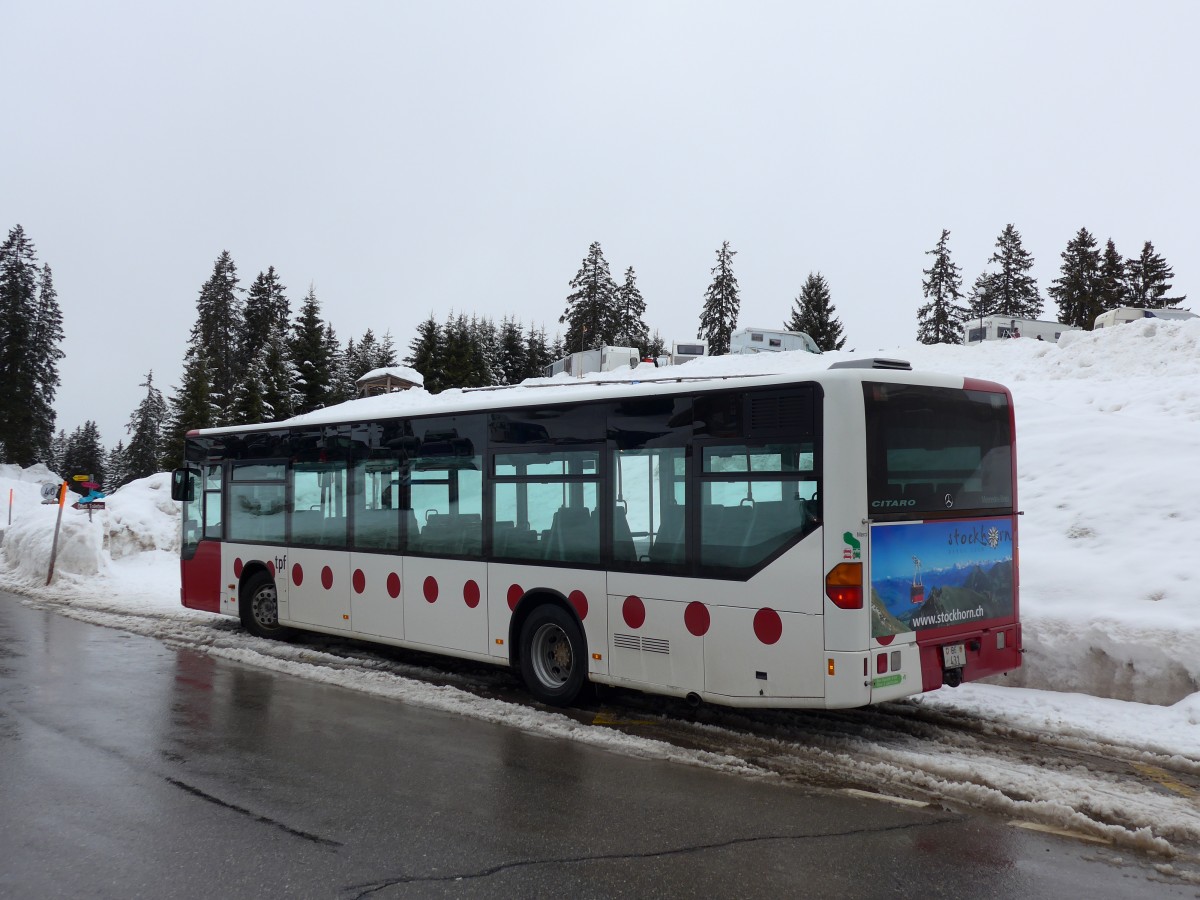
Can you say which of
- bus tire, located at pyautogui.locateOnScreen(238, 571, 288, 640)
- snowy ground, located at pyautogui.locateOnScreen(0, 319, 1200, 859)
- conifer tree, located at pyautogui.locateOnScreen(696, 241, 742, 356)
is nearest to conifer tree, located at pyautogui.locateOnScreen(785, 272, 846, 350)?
conifer tree, located at pyautogui.locateOnScreen(696, 241, 742, 356)

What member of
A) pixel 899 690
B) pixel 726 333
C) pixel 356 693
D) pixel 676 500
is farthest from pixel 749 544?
pixel 726 333

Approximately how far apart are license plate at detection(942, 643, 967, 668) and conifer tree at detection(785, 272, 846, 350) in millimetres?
69678

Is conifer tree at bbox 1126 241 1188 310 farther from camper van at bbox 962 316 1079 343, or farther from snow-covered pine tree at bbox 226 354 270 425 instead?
snow-covered pine tree at bbox 226 354 270 425

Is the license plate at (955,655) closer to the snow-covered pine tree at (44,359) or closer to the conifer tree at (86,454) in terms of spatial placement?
the snow-covered pine tree at (44,359)

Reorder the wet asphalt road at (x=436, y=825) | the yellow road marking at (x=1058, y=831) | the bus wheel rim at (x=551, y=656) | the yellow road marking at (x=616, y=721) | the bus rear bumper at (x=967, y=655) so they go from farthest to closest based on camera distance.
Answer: the bus wheel rim at (x=551, y=656)
the yellow road marking at (x=616, y=721)
the bus rear bumper at (x=967, y=655)
the yellow road marking at (x=1058, y=831)
the wet asphalt road at (x=436, y=825)

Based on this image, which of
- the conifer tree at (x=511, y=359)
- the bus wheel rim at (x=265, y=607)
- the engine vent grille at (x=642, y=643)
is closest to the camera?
the engine vent grille at (x=642, y=643)

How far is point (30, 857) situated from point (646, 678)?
451 cm

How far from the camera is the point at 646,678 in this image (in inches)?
313

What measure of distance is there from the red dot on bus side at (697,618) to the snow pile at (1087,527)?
2.33 metres

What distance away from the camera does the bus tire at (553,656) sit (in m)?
8.58

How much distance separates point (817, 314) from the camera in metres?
76.1

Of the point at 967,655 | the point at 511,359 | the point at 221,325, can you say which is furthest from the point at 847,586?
the point at 221,325

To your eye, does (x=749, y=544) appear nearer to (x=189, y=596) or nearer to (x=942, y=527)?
(x=942, y=527)

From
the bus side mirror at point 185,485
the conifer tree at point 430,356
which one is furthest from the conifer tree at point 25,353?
the bus side mirror at point 185,485
